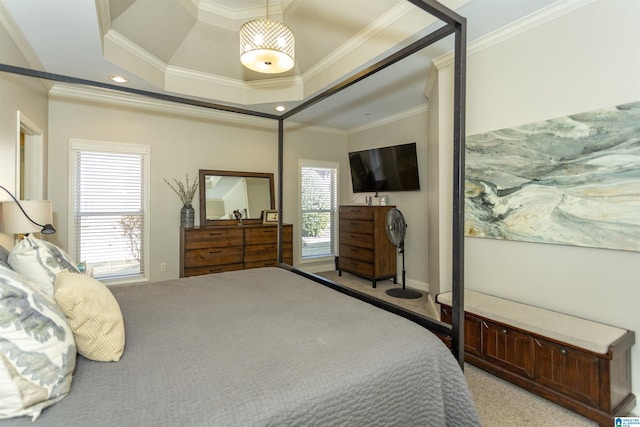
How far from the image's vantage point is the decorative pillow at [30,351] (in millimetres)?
708

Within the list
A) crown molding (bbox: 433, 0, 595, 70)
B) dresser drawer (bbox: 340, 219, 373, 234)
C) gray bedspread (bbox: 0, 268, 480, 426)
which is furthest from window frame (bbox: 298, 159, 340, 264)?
gray bedspread (bbox: 0, 268, 480, 426)

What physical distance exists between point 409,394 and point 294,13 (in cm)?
320

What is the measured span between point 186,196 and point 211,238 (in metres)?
0.75

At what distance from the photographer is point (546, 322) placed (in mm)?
1957

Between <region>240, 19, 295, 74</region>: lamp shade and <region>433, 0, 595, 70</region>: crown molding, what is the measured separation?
149 centimetres

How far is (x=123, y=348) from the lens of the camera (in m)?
1.06

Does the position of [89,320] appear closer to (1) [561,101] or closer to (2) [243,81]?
(1) [561,101]

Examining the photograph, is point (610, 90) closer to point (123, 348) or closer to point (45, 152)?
point (123, 348)

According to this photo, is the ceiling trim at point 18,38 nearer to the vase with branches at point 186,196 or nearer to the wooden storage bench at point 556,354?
the vase with branches at point 186,196

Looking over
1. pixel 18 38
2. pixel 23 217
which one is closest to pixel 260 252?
pixel 23 217

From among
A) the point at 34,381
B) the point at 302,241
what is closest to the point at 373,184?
the point at 302,241

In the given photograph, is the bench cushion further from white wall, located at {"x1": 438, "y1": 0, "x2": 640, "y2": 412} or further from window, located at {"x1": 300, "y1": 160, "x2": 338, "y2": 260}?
window, located at {"x1": 300, "y1": 160, "x2": 338, "y2": 260}

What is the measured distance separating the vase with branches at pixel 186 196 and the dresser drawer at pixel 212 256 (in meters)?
0.42

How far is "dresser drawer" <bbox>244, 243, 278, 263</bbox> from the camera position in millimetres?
4207
